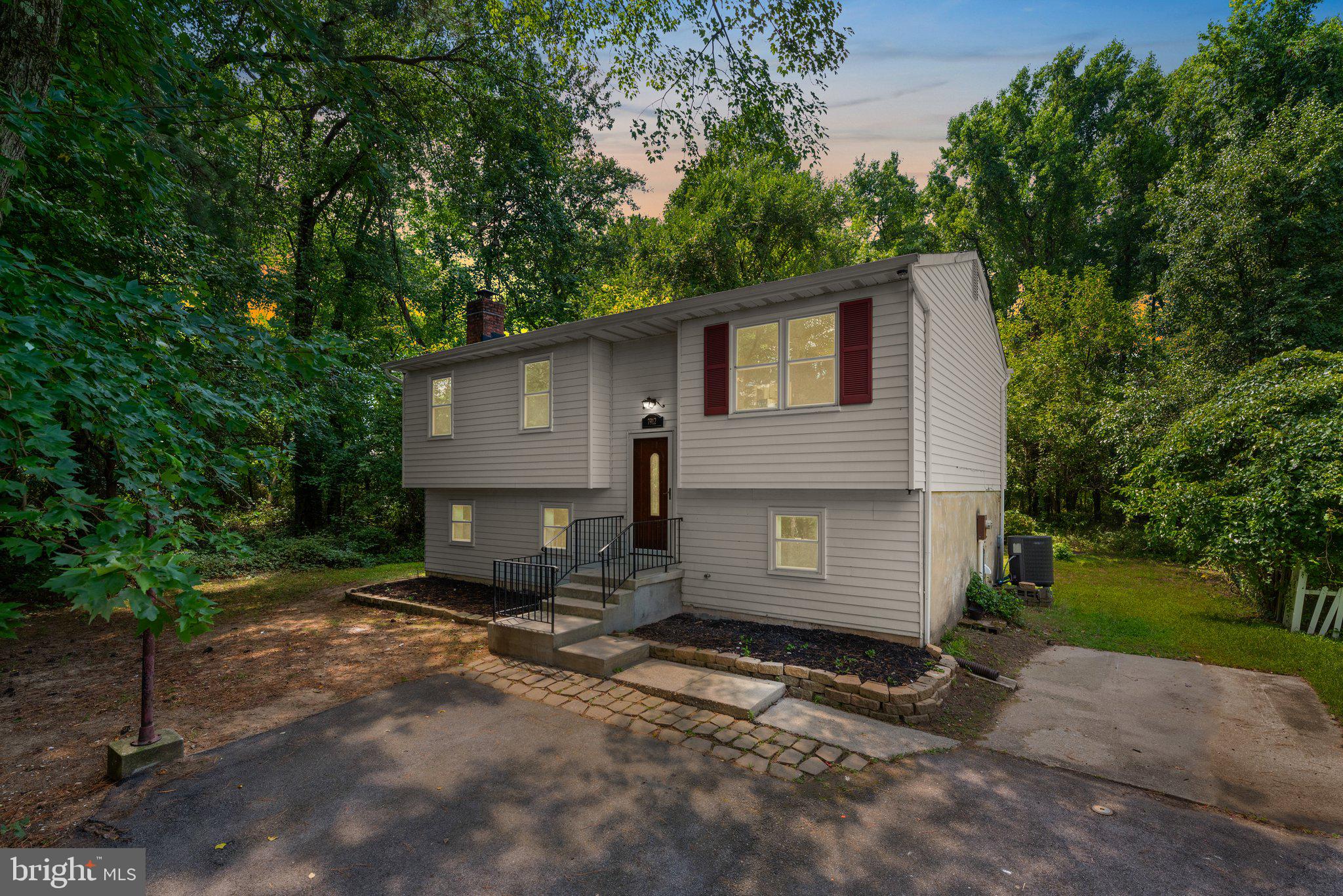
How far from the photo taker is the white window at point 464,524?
11812 mm

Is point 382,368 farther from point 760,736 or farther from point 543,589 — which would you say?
point 760,736

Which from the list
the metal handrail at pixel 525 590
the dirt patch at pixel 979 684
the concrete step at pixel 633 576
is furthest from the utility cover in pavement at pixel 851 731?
the metal handrail at pixel 525 590

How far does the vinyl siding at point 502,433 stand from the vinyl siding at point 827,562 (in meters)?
2.28

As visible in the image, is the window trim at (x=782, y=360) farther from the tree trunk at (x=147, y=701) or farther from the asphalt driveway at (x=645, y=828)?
the tree trunk at (x=147, y=701)

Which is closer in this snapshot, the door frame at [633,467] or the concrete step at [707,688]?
the concrete step at [707,688]

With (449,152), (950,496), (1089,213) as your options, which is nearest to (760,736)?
(950,496)

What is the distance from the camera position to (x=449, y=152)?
1580 centimetres

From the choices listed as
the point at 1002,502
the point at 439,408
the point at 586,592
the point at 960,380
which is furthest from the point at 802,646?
the point at 439,408

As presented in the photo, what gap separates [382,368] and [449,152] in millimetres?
7819

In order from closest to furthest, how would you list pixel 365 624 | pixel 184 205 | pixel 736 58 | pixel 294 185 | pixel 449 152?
pixel 736 58 → pixel 365 624 → pixel 184 205 → pixel 294 185 → pixel 449 152

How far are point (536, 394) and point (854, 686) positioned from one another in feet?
24.2

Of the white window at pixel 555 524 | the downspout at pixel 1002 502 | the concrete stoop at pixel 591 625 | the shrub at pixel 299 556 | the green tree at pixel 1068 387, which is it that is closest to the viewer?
the concrete stoop at pixel 591 625

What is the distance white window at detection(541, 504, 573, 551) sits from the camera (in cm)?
1036

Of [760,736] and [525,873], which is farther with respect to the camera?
[760,736]
